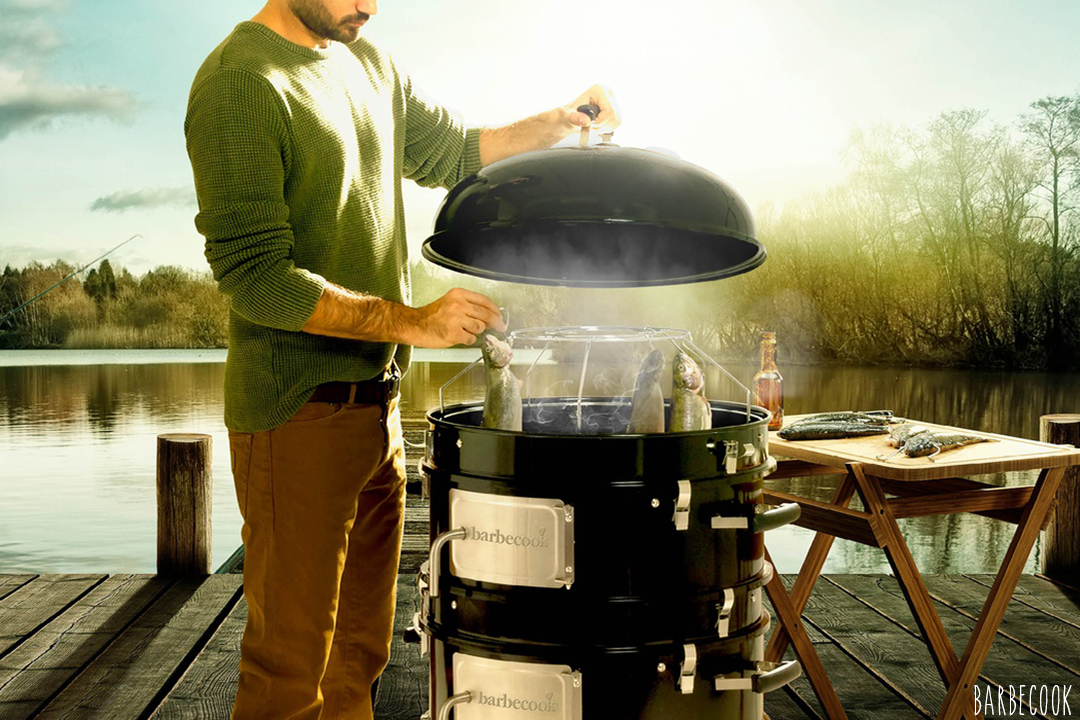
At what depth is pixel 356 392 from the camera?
1.96 metres

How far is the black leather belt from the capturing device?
6.27 feet

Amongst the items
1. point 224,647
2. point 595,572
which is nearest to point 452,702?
point 595,572

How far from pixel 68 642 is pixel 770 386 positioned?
2.51 metres

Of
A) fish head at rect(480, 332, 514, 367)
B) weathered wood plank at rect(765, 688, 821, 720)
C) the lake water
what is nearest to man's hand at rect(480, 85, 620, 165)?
fish head at rect(480, 332, 514, 367)

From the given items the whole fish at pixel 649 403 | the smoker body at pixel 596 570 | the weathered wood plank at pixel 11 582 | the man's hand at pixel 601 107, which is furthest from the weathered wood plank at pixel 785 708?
the weathered wood plank at pixel 11 582

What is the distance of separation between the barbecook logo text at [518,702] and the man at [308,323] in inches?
17.0

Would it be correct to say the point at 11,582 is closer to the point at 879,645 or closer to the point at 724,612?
the point at 724,612

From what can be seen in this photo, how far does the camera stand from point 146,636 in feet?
10.1

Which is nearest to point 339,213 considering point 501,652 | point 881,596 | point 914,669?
point 501,652

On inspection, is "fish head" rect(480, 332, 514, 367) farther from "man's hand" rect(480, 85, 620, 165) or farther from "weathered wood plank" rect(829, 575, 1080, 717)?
"weathered wood plank" rect(829, 575, 1080, 717)

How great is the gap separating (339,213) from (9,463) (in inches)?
372

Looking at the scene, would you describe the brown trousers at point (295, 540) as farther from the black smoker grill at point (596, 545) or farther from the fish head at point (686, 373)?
the fish head at point (686, 373)

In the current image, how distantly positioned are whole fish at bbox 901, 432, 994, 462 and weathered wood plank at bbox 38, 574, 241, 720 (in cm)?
222

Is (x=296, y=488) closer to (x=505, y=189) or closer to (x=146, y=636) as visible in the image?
(x=505, y=189)
